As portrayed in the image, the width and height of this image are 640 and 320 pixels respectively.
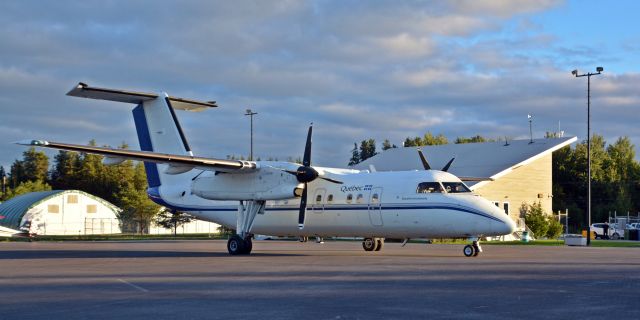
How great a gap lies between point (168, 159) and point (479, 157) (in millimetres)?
42204

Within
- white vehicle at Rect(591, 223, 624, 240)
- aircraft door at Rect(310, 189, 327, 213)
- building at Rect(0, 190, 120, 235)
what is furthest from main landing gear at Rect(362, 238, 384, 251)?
building at Rect(0, 190, 120, 235)

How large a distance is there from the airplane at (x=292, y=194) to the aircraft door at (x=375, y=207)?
0.04 meters

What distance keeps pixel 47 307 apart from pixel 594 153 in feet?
294

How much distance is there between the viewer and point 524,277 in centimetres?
1647

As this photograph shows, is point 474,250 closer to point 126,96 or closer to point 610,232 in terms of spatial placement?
point 126,96

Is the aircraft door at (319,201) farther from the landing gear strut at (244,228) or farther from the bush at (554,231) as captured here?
the bush at (554,231)

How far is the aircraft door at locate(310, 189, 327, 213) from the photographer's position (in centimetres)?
2750

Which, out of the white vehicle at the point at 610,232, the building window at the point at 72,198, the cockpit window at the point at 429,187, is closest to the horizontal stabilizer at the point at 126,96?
the cockpit window at the point at 429,187

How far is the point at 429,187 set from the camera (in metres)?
25.1

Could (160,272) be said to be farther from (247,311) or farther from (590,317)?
(590,317)

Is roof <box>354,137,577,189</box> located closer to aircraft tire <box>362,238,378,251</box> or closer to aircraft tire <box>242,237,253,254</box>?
aircraft tire <box>362,238,378,251</box>

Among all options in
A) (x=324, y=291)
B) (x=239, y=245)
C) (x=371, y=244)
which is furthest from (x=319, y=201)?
(x=324, y=291)

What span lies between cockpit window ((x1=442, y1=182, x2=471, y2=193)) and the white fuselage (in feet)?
0.56

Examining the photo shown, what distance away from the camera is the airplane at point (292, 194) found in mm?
24406
